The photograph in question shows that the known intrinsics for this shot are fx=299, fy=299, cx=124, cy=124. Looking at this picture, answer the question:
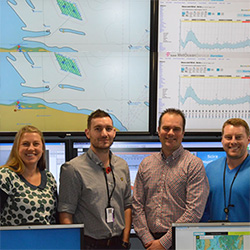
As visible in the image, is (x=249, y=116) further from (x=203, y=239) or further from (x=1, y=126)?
(x=1, y=126)

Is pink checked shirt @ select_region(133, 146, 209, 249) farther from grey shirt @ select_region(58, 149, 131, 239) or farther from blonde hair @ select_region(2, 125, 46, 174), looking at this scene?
blonde hair @ select_region(2, 125, 46, 174)

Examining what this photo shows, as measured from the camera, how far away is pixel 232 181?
1.96 metres

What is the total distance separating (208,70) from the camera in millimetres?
2756

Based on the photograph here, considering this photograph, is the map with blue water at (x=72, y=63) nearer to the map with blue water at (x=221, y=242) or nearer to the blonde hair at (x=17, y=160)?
the blonde hair at (x=17, y=160)

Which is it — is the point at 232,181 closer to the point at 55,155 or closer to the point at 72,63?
the point at 55,155

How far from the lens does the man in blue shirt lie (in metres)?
1.93

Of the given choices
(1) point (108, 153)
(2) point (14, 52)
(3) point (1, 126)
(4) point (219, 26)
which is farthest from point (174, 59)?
(3) point (1, 126)

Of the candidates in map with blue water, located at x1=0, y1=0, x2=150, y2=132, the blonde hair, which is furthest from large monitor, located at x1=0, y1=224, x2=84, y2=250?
map with blue water, located at x1=0, y1=0, x2=150, y2=132

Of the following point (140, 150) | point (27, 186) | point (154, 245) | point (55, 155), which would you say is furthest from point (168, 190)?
point (55, 155)

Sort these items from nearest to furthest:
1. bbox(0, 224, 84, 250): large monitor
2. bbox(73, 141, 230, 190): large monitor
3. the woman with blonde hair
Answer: bbox(0, 224, 84, 250): large monitor
the woman with blonde hair
bbox(73, 141, 230, 190): large monitor

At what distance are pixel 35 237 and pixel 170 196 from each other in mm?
976

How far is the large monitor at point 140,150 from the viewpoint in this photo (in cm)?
255

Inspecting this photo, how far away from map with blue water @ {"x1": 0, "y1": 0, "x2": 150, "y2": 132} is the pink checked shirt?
33.3 inches

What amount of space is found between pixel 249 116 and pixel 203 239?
70.7 inches
